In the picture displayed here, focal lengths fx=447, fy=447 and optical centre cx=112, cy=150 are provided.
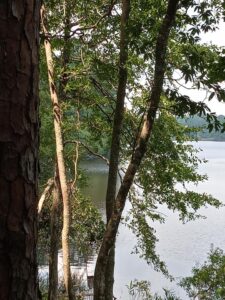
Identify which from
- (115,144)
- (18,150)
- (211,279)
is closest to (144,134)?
(115,144)

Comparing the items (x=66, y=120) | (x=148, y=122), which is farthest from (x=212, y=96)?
(x=66, y=120)

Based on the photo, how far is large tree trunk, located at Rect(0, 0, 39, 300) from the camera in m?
1.17

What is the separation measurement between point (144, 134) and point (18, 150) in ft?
9.99

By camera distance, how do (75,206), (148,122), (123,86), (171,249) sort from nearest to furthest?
(148,122) < (123,86) < (75,206) < (171,249)

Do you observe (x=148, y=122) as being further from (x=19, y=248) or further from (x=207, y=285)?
(x=207, y=285)

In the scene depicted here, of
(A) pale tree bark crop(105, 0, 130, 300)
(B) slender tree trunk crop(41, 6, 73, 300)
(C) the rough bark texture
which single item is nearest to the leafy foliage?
(B) slender tree trunk crop(41, 6, 73, 300)

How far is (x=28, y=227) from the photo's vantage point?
124 centimetres

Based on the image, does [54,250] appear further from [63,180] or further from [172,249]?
[172,249]

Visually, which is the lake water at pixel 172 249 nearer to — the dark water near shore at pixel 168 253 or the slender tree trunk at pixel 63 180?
the dark water near shore at pixel 168 253

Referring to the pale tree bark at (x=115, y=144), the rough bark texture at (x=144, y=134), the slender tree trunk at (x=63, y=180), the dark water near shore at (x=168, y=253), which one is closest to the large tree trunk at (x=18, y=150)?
the rough bark texture at (x=144, y=134)

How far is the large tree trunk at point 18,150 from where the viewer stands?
3.83ft

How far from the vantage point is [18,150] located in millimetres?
1205

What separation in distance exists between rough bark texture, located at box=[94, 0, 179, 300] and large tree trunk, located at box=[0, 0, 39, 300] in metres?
2.79

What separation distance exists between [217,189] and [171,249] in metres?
22.4
